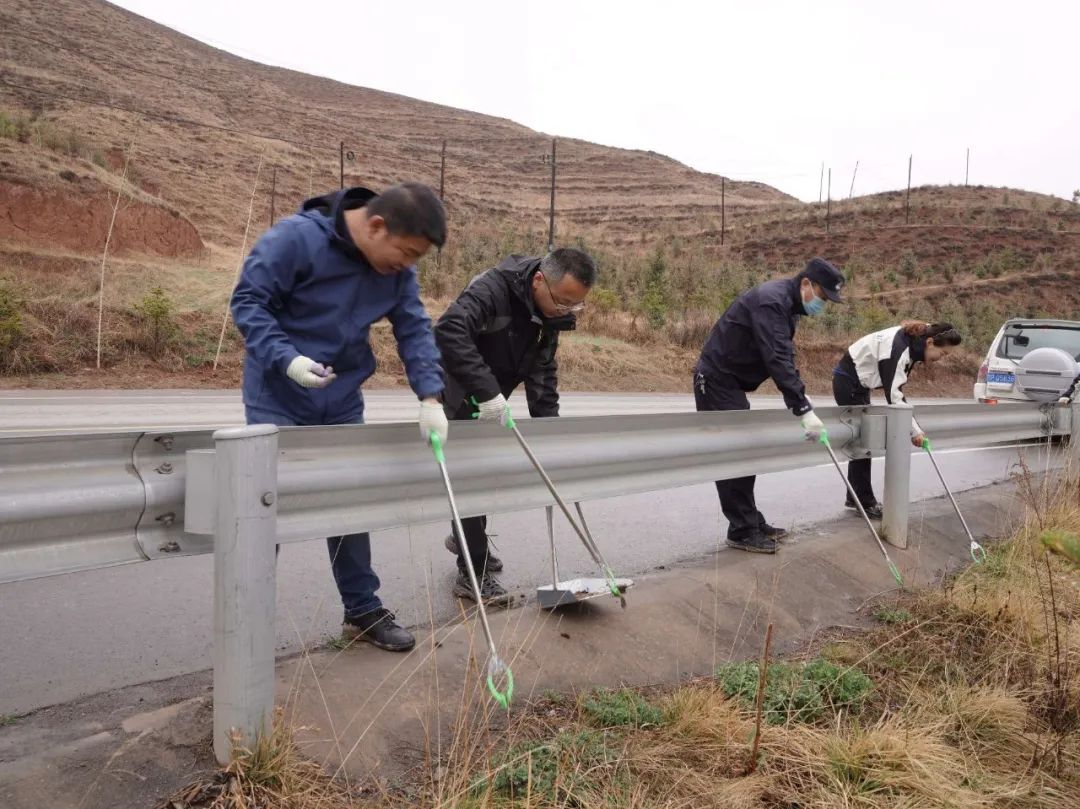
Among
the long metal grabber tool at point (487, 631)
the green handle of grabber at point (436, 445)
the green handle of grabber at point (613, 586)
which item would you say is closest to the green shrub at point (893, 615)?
the green handle of grabber at point (613, 586)

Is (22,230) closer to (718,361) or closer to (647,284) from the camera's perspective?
(647,284)

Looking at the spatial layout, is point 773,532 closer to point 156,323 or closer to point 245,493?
point 245,493

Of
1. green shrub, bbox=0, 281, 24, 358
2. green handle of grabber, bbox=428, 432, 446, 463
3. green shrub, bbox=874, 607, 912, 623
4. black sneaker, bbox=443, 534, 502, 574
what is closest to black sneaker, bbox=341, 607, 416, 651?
green handle of grabber, bbox=428, 432, 446, 463

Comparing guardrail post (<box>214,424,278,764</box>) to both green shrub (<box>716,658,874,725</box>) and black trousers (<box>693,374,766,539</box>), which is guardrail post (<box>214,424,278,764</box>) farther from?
black trousers (<box>693,374,766,539</box>)

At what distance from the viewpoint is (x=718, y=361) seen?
5.62 m

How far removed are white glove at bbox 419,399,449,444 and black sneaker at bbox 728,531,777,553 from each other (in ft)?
8.93

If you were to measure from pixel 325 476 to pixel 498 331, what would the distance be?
1847 millimetres

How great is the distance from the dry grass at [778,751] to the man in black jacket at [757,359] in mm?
1585

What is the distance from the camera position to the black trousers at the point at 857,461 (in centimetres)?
670

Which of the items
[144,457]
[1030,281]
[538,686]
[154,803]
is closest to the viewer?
[154,803]

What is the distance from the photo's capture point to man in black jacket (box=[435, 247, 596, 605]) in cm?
398

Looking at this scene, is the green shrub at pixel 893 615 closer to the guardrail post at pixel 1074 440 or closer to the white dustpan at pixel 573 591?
the white dustpan at pixel 573 591

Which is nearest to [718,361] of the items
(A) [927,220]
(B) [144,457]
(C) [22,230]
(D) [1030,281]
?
(B) [144,457]

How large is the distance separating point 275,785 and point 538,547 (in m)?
3.30
